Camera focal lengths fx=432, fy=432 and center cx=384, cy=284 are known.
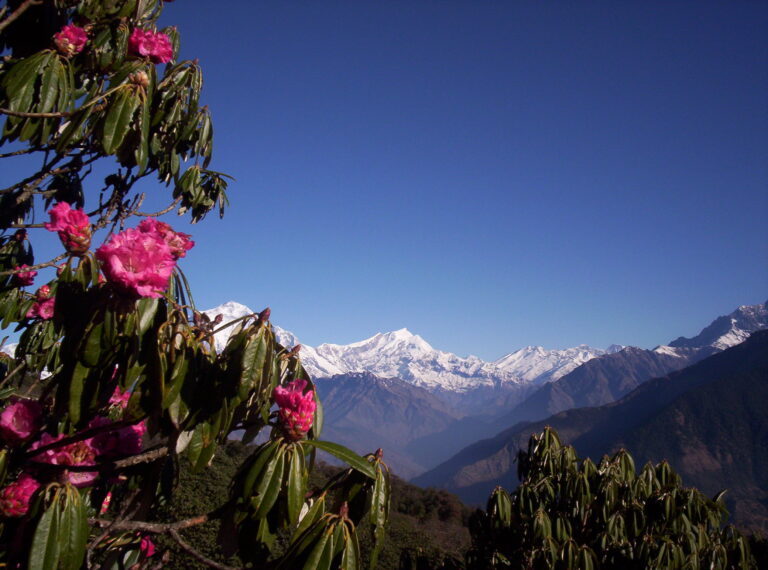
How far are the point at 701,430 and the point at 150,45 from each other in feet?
501

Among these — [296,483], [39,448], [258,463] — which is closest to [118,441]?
[39,448]

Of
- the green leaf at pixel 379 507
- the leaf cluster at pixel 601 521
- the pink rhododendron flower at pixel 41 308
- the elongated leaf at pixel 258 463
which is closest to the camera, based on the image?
the elongated leaf at pixel 258 463

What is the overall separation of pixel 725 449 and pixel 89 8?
148 m

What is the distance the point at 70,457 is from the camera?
66.5 inches

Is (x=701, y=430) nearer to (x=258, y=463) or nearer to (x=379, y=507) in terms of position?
(x=379, y=507)

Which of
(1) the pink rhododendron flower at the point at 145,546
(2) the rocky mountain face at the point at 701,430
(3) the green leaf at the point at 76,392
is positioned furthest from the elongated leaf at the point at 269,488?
(2) the rocky mountain face at the point at 701,430

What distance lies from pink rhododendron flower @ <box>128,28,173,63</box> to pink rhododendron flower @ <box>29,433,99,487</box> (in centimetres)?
203

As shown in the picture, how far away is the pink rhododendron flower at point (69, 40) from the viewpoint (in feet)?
7.36

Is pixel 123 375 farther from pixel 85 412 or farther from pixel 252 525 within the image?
pixel 252 525

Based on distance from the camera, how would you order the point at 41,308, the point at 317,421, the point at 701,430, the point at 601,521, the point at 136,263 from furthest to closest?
the point at 701,430 → the point at 601,521 → the point at 41,308 → the point at 317,421 → the point at 136,263

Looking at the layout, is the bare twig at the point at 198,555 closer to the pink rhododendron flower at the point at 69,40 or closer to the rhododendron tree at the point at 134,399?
the rhododendron tree at the point at 134,399

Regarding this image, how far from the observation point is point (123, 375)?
140 cm

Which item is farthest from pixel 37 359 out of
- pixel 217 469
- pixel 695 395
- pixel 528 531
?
pixel 695 395

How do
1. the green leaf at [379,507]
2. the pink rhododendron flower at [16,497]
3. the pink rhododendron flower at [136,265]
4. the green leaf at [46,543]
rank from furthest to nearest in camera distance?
the green leaf at [379,507] < the pink rhododendron flower at [16,497] < the pink rhododendron flower at [136,265] < the green leaf at [46,543]
